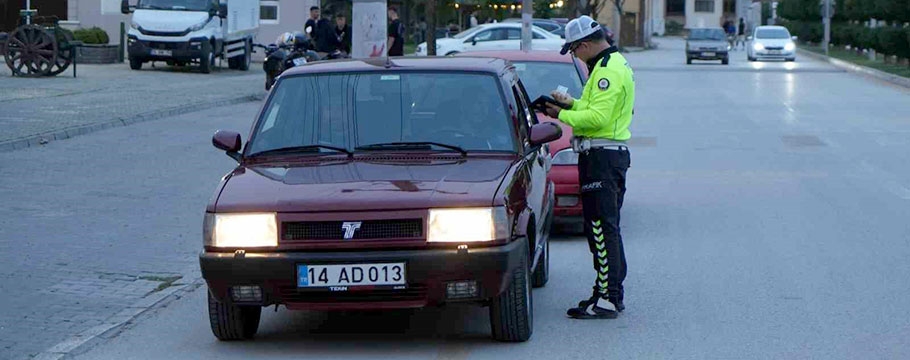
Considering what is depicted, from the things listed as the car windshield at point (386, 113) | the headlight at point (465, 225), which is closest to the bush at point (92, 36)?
the car windshield at point (386, 113)

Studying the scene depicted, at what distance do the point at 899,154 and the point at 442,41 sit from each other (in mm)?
25779

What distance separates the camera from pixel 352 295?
741 cm

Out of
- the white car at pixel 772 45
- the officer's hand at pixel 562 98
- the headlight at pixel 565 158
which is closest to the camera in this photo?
the officer's hand at pixel 562 98

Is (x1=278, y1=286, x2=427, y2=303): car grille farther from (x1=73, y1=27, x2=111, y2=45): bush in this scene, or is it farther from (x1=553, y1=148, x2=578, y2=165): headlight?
(x1=73, y1=27, x2=111, y2=45): bush

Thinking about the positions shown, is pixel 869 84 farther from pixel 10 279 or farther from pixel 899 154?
pixel 10 279

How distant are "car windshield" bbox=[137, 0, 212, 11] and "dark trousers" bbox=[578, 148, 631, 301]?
→ 99.9 feet

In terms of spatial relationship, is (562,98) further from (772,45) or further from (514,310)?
(772,45)

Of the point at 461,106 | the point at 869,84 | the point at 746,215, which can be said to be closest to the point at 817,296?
the point at 461,106

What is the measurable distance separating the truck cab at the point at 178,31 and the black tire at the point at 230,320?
29.6 metres

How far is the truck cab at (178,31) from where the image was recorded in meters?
37.1

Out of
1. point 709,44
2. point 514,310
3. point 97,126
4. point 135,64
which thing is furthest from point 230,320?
point 709,44

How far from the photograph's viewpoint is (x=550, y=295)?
9.56 m

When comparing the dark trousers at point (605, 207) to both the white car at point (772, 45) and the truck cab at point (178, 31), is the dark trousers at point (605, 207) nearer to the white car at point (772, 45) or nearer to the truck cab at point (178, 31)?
the truck cab at point (178, 31)

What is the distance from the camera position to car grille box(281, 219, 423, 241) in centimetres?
734
